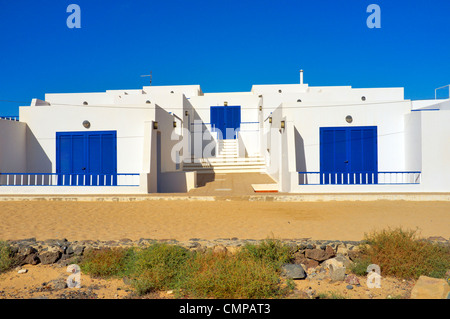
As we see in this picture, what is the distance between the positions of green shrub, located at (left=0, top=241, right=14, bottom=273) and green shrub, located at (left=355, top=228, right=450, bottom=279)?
222 inches

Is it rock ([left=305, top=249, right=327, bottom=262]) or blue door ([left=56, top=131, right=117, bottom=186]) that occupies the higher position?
blue door ([left=56, top=131, right=117, bottom=186])

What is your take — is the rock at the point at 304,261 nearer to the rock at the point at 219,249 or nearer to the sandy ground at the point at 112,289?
the sandy ground at the point at 112,289

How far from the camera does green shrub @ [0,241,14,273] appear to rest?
5.57 m

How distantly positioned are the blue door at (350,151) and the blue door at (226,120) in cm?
1077

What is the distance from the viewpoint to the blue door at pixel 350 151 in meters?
13.7

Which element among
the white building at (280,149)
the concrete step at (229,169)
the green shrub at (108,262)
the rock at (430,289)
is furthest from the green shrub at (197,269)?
the concrete step at (229,169)

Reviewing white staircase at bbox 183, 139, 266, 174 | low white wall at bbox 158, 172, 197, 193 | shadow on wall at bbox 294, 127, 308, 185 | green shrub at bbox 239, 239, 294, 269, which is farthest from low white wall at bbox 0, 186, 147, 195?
green shrub at bbox 239, 239, 294, 269

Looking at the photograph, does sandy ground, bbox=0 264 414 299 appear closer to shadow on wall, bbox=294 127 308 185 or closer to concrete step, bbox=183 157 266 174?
shadow on wall, bbox=294 127 308 185

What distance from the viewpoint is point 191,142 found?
22250 millimetres

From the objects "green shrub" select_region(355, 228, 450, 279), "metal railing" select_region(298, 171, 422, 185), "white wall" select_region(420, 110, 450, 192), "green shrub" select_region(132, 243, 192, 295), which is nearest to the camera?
"green shrub" select_region(132, 243, 192, 295)

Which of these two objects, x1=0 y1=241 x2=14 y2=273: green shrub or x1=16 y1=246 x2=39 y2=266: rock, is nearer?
x1=0 y1=241 x2=14 y2=273: green shrub

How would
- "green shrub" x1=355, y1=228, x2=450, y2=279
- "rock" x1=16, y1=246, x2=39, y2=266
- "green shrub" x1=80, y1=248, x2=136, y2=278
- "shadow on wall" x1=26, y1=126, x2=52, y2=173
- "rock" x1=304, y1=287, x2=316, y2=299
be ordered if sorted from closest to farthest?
"rock" x1=304, y1=287, x2=316, y2=299, "green shrub" x1=355, y1=228, x2=450, y2=279, "green shrub" x1=80, y1=248, x2=136, y2=278, "rock" x1=16, y1=246, x2=39, y2=266, "shadow on wall" x1=26, y1=126, x2=52, y2=173

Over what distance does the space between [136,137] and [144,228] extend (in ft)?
20.8

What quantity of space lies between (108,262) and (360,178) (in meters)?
10.4
